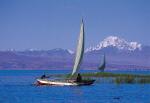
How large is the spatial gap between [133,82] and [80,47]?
1253cm

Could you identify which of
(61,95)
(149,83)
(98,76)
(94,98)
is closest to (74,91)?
(61,95)

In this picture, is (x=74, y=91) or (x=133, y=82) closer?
(x=74, y=91)

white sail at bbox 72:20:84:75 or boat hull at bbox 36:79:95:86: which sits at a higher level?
white sail at bbox 72:20:84:75

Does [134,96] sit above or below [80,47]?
below

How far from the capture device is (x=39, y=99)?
7606 cm

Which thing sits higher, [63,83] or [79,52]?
[79,52]

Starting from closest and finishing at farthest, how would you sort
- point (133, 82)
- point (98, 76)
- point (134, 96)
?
point (134, 96)
point (133, 82)
point (98, 76)

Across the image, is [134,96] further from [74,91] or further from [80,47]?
[80,47]

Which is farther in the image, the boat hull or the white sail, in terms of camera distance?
the white sail

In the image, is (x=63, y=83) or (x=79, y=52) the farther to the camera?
(x=63, y=83)

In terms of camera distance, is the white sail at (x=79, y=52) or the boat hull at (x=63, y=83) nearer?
the boat hull at (x=63, y=83)

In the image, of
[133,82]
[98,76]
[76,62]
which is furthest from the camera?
[98,76]

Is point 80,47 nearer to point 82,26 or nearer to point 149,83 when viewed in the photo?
point 82,26

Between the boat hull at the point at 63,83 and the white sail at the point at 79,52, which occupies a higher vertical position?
the white sail at the point at 79,52
